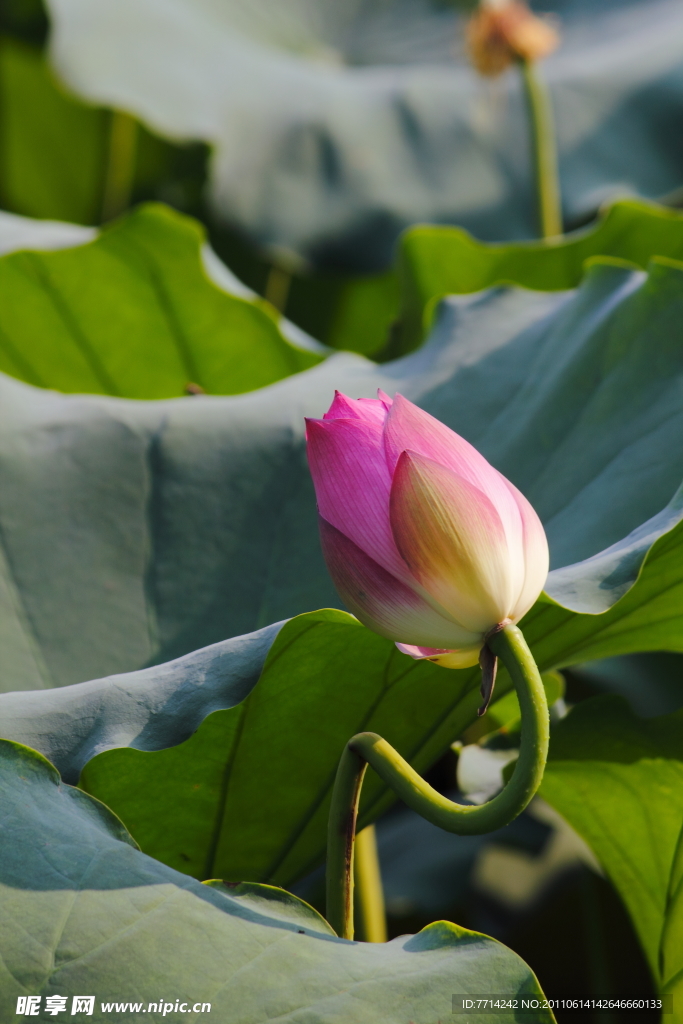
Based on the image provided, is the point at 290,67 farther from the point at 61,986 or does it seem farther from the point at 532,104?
the point at 61,986

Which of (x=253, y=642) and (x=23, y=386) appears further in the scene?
(x=23, y=386)

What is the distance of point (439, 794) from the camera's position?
36cm

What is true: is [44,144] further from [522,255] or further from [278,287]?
[522,255]

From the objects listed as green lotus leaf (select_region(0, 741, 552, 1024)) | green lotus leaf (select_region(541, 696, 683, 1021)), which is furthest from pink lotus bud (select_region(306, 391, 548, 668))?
green lotus leaf (select_region(541, 696, 683, 1021))

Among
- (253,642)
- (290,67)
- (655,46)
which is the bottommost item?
(253,642)

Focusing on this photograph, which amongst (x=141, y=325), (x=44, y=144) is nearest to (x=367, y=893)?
(x=141, y=325)

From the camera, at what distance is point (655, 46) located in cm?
141

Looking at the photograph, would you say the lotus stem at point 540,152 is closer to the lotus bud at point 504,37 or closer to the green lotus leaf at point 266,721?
the lotus bud at point 504,37

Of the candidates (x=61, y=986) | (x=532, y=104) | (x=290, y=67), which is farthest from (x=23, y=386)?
(x=290, y=67)

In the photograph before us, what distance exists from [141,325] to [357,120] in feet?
1.85

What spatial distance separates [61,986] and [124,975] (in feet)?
0.07

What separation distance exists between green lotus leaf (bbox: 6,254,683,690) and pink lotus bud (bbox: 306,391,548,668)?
0.68ft

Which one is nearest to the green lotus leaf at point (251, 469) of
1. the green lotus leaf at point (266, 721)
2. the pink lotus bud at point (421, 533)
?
the green lotus leaf at point (266, 721)

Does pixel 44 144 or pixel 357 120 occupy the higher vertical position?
pixel 357 120
